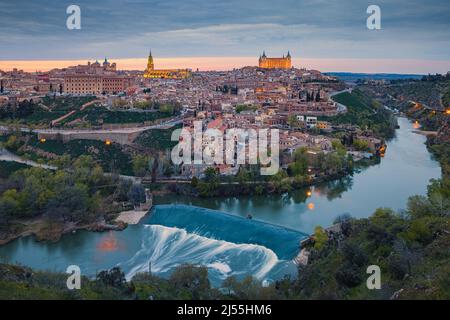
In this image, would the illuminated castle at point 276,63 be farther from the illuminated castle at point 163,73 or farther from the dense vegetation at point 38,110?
the dense vegetation at point 38,110

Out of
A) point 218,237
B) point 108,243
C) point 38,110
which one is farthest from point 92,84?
point 218,237

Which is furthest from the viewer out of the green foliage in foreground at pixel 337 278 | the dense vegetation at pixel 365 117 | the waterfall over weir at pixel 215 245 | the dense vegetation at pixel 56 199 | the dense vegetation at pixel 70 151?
the dense vegetation at pixel 365 117

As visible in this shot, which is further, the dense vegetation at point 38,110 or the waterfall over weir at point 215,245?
the dense vegetation at point 38,110

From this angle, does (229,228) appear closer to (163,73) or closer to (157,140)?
(157,140)

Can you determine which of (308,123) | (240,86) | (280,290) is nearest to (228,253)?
(280,290)

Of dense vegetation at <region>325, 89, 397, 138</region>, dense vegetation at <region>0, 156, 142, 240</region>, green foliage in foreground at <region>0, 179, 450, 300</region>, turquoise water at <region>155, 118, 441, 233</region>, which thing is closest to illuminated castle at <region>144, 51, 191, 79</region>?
dense vegetation at <region>325, 89, 397, 138</region>

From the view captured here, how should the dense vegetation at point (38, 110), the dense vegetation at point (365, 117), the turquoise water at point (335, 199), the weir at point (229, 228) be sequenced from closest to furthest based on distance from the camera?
the weir at point (229, 228) < the turquoise water at point (335, 199) < the dense vegetation at point (38, 110) < the dense vegetation at point (365, 117)

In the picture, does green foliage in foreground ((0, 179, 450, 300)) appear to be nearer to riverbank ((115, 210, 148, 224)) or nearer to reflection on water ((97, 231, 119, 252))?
reflection on water ((97, 231, 119, 252))

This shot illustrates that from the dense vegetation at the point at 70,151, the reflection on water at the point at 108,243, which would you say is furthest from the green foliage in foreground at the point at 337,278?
the dense vegetation at the point at 70,151
